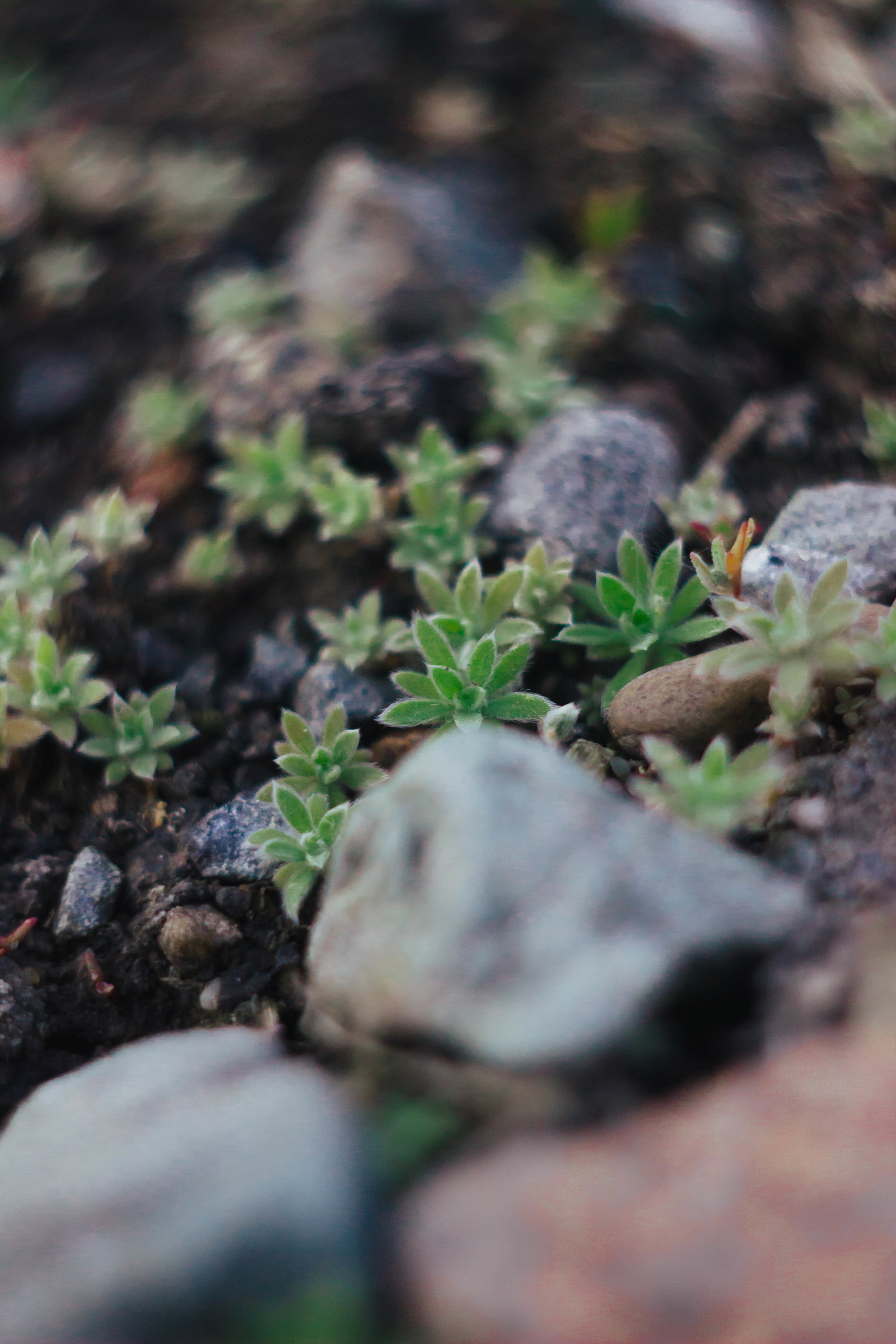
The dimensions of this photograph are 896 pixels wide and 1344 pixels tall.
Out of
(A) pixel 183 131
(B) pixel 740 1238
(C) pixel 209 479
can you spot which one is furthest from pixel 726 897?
(A) pixel 183 131

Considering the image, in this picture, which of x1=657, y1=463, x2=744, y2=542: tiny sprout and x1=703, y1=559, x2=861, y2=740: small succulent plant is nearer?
x1=703, y1=559, x2=861, y2=740: small succulent plant

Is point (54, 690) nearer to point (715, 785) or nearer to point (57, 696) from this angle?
point (57, 696)

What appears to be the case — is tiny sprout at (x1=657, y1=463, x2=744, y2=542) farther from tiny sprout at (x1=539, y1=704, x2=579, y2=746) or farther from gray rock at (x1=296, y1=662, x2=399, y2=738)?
gray rock at (x1=296, y1=662, x2=399, y2=738)

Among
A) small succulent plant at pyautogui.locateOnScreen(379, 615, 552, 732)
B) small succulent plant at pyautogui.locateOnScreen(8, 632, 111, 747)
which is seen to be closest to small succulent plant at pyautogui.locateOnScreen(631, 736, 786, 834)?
small succulent plant at pyautogui.locateOnScreen(379, 615, 552, 732)

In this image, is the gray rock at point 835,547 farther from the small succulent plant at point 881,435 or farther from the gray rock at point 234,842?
the gray rock at point 234,842

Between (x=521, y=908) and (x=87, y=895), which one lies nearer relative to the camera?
(x=521, y=908)

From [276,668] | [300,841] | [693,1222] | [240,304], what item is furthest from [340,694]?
[240,304]
